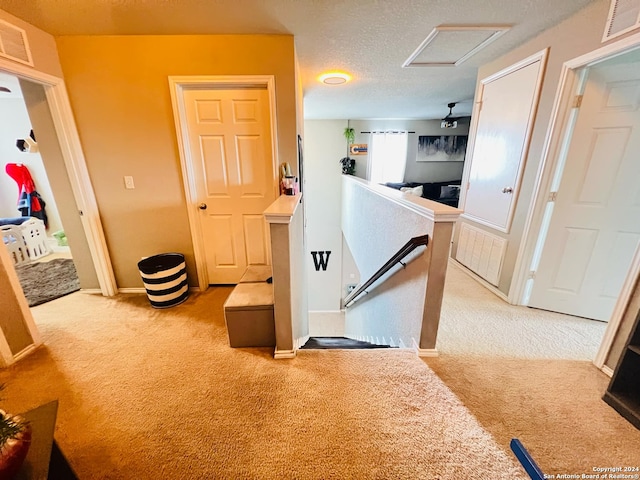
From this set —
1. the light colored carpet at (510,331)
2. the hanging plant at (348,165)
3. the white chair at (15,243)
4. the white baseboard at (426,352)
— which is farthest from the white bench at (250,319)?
the hanging plant at (348,165)

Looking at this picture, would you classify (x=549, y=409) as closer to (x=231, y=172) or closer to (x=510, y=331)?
(x=510, y=331)

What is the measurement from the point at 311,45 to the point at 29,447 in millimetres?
2957

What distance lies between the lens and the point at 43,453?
2.63ft

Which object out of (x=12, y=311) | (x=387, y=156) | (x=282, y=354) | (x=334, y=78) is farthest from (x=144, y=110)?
(x=387, y=156)

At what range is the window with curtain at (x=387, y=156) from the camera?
6055 mm

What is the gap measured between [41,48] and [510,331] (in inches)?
172

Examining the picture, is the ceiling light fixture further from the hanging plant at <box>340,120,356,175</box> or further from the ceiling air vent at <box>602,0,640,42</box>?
the hanging plant at <box>340,120,356,175</box>

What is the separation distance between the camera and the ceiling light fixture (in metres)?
2.91

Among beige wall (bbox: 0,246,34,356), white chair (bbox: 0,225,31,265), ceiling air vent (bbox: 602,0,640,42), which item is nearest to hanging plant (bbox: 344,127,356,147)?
ceiling air vent (bbox: 602,0,640,42)

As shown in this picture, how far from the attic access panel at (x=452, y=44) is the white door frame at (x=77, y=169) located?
3107 mm

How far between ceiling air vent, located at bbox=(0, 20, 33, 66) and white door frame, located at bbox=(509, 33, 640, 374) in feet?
13.2

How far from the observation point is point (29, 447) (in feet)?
2.60

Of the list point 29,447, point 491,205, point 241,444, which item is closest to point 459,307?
point 491,205

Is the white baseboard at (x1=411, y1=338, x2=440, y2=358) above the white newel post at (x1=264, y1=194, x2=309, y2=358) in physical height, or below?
below
